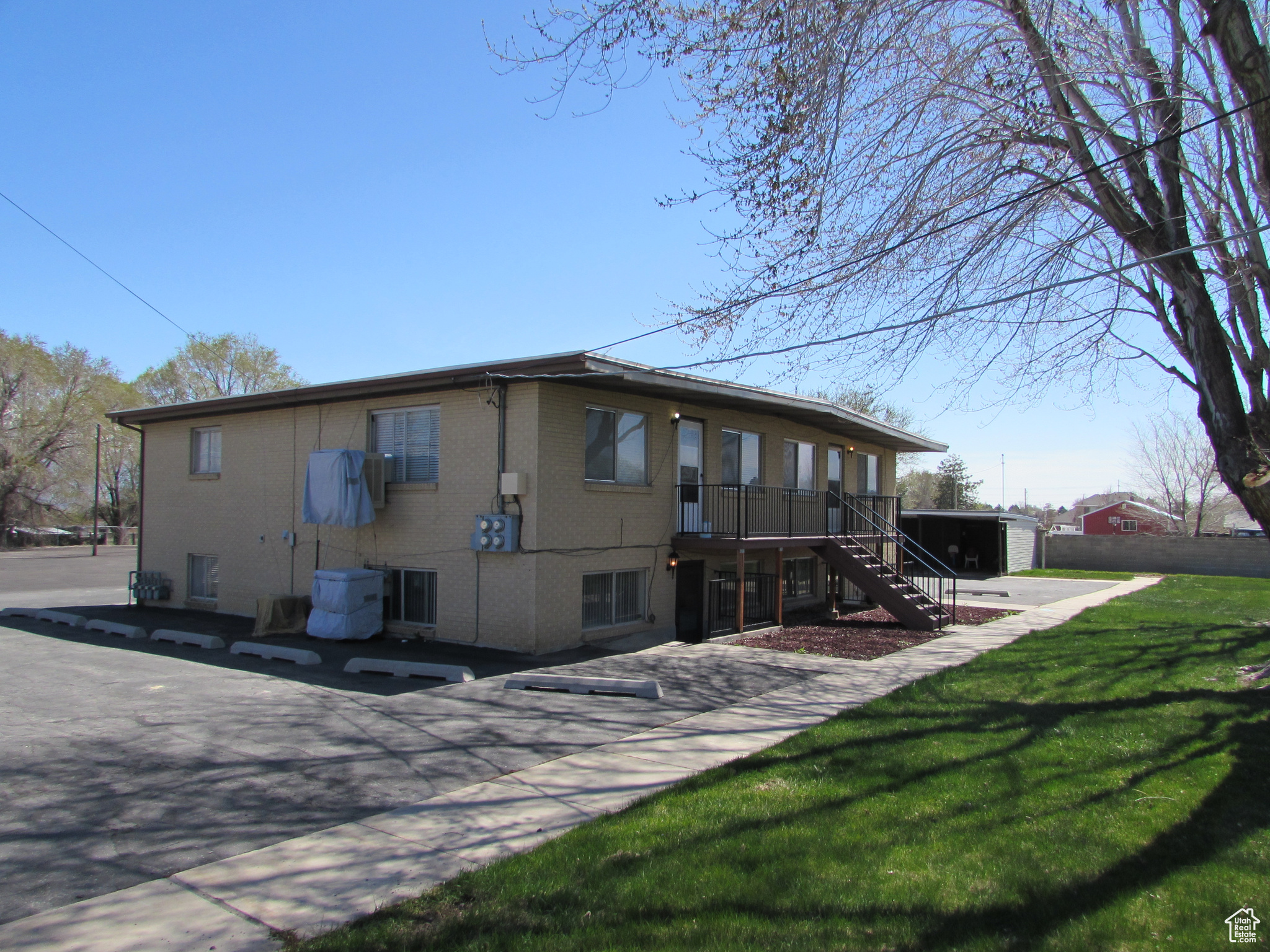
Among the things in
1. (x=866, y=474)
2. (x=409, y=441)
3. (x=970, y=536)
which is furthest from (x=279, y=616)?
(x=970, y=536)

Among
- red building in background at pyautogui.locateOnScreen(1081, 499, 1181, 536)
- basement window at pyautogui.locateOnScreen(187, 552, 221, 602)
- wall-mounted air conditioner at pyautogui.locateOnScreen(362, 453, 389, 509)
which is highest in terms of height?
wall-mounted air conditioner at pyautogui.locateOnScreen(362, 453, 389, 509)

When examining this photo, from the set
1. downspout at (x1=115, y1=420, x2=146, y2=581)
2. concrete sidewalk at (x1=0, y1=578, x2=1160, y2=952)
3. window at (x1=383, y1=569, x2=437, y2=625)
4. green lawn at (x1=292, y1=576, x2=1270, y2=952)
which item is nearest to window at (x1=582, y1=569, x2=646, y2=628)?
window at (x1=383, y1=569, x2=437, y2=625)

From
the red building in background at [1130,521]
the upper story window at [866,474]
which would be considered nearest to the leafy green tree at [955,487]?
the red building in background at [1130,521]

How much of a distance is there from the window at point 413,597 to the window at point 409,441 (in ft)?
A: 5.31

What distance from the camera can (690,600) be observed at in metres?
15.3

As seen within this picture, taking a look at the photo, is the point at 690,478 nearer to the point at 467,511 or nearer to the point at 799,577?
the point at 467,511

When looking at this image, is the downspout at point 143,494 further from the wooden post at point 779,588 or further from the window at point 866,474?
the window at point 866,474

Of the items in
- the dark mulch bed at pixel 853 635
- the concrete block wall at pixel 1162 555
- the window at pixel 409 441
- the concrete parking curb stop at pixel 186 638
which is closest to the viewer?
the concrete parking curb stop at pixel 186 638

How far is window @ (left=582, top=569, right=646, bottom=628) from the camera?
13328 millimetres

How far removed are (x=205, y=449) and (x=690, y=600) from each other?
11228 mm

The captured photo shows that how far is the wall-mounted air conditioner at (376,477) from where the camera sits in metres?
13.8

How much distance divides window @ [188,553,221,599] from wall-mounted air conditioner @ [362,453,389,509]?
5756mm

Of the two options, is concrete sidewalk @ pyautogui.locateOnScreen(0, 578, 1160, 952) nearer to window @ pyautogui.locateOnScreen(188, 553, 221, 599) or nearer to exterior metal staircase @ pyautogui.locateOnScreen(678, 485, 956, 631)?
exterior metal staircase @ pyautogui.locateOnScreen(678, 485, 956, 631)

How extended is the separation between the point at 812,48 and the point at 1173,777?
7.65 metres
